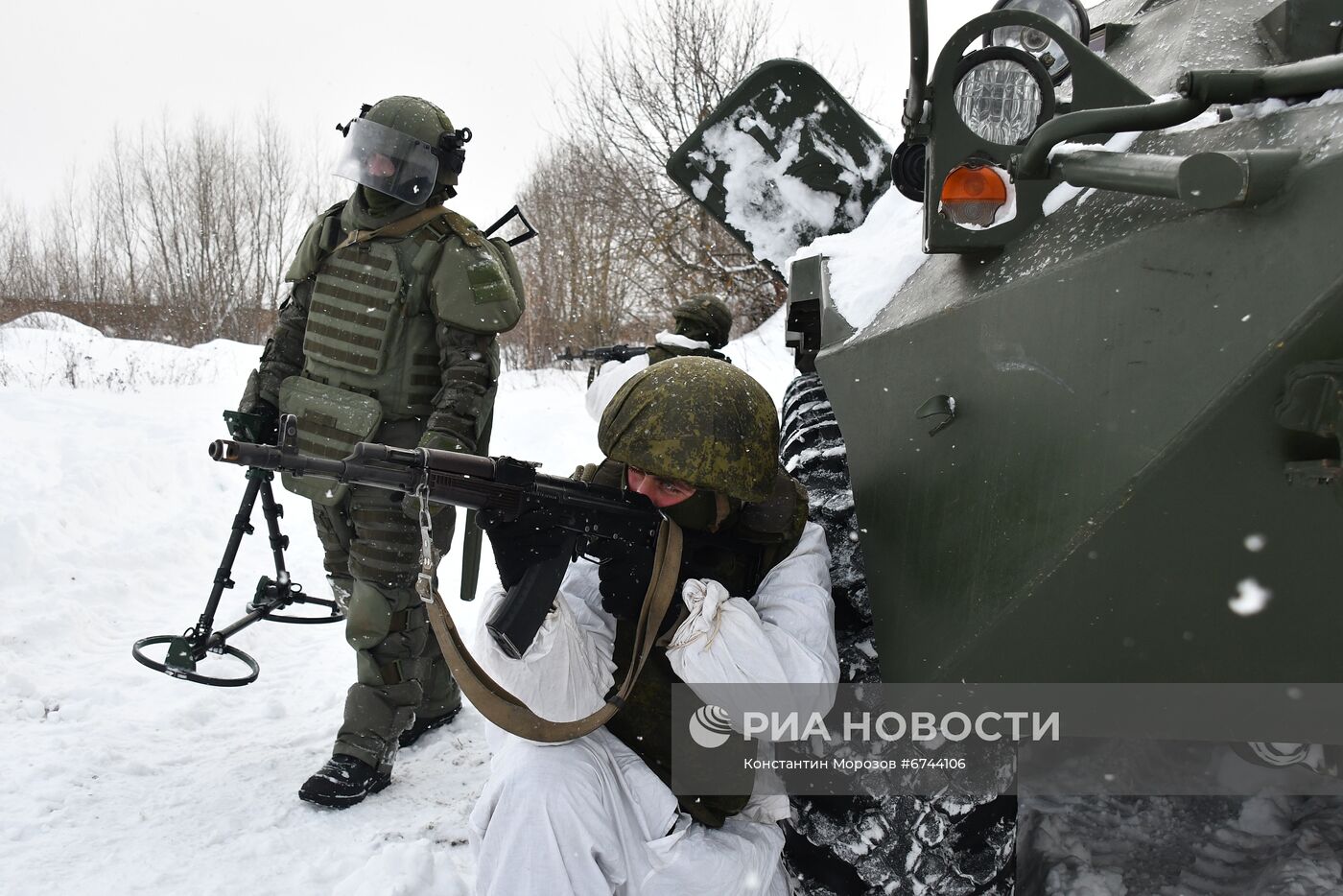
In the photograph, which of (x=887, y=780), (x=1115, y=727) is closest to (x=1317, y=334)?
(x=1115, y=727)

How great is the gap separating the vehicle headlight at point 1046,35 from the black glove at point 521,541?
3.80 ft

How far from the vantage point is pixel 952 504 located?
1.64 meters

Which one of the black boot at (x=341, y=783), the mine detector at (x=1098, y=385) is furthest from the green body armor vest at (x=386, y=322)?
the mine detector at (x=1098, y=385)

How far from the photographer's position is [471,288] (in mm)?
3150

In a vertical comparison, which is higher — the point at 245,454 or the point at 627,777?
the point at 245,454

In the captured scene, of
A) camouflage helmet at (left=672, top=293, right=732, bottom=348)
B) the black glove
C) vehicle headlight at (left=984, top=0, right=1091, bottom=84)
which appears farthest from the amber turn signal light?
camouflage helmet at (left=672, top=293, right=732, bottom=348)

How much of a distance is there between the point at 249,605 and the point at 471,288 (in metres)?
1.57

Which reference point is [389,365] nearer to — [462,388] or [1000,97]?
[462,388]

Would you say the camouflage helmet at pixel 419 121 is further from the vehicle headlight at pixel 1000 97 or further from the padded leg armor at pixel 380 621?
the vehicle headlight at pixel 1000 97

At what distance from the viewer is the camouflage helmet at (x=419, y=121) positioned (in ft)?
10.7

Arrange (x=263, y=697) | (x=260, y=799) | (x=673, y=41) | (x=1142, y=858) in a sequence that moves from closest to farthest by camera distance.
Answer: (x=1142, y=858) → (x=260, y=799) → (x=263, y=697) → (x=673, y=41)

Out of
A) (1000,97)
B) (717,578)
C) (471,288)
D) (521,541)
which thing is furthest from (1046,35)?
(471,288)

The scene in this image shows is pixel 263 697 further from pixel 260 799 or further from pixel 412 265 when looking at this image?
pixel 412 265

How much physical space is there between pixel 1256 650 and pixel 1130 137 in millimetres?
796
